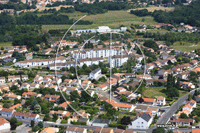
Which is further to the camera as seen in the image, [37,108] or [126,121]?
[37,108]

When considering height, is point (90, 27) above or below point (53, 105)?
above

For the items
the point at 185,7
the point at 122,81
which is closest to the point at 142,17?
the point at 185,7

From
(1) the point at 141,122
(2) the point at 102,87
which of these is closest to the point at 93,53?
(2) the point at 102,87

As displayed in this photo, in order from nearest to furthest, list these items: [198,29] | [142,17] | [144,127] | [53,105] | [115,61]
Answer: [144,127] < [53,105] < [115,61] < [198,29] < [142,17]

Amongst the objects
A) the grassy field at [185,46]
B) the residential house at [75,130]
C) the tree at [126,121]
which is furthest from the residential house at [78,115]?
the grassy field at [185,46]

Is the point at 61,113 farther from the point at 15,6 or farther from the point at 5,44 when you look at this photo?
the point at 15,6

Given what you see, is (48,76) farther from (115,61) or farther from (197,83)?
(197,83)

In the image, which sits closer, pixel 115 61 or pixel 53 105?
pixel 53 105
